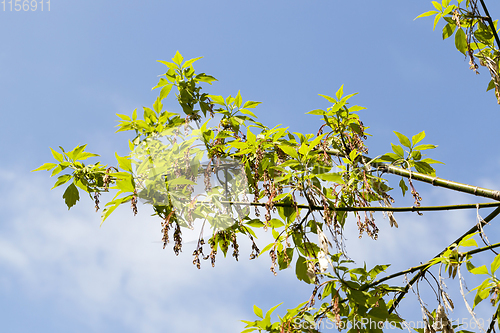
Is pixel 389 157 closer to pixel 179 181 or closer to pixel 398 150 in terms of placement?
pixel 398 150

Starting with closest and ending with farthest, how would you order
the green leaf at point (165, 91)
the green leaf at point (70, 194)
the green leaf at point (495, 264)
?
the green leaf at point (495, 264)
the green leaf at point (70, 194)
the green leaf at point (165, 91)

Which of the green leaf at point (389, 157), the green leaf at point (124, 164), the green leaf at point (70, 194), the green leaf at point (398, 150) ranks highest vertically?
the green leaf at point (398, 150)

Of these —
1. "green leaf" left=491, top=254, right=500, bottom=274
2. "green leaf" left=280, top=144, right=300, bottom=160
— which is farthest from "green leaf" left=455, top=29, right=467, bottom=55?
"green leaf" left=280, top=144, right=300, bottom=160

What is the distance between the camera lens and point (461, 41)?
10.3 ft

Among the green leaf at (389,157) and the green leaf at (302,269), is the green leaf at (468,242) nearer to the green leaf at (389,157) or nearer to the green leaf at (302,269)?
the green leaf at (389,157)

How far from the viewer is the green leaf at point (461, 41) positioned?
312 cm

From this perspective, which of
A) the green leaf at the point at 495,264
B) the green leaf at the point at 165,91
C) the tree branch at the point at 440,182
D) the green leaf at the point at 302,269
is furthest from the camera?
the green leaf at the point at 165,91

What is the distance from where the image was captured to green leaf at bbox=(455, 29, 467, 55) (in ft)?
10.2

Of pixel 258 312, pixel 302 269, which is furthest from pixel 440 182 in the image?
pixel 258 312

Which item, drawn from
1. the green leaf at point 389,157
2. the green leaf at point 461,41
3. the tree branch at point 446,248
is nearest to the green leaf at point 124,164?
the green leaf at point 389,157

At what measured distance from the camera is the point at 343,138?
9.47ft

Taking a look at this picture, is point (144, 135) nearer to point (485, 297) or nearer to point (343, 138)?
point (343, 138)

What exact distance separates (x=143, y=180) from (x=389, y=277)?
68.1 inches

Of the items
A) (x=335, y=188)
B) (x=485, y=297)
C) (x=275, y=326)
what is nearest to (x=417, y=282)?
(x=485, y=297)
